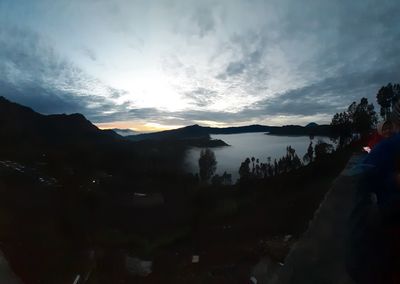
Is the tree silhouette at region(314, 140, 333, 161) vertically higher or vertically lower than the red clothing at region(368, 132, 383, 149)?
lower

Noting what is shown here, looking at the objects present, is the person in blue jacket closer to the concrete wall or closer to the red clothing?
the red clothing

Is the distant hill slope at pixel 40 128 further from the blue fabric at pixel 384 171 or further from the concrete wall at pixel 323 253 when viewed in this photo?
the blue fabric at pixel 384 171

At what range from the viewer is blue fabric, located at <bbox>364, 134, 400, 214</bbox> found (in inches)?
62.0

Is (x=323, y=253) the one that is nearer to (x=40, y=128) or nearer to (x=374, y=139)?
(x=374, y=139)

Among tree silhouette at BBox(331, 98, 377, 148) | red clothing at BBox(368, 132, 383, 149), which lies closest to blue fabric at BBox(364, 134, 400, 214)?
red clothing at BBox(368, 132, 383, 149)

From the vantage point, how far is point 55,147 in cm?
13275

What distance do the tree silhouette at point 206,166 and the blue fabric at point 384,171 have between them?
10833 centimetres

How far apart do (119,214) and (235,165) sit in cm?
10400

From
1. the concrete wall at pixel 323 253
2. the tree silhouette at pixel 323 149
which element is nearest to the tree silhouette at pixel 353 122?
the tree silhouette at pixel 323 149

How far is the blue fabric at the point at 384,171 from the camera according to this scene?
1.57 metres

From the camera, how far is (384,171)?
5.29 ft

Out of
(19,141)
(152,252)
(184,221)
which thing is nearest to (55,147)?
(19,141)

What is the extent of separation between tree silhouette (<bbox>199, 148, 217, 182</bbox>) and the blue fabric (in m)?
108

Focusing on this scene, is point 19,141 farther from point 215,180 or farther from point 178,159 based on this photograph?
point 215,180
